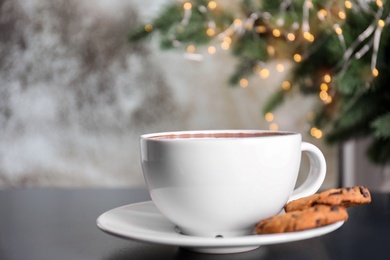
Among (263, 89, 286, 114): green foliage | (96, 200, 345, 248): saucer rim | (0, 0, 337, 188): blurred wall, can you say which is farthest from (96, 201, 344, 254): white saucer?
(0, 0, 337, 188): blurred wall

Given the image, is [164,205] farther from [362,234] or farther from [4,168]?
[4,168]

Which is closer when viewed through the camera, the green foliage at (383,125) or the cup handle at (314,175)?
the cup handle at (314,175)

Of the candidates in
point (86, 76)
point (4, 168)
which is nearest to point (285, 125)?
point (86, 76)

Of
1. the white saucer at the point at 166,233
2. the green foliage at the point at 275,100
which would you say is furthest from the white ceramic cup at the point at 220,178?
the green foliage at the point at 275,100

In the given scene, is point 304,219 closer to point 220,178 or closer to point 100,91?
point 220,178

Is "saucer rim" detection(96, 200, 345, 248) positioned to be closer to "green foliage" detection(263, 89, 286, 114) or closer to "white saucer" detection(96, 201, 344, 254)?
"white saucer" detection(96, 201, 344, 254)

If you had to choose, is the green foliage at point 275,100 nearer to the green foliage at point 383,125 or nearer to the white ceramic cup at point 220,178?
the green foliage at point 383,125

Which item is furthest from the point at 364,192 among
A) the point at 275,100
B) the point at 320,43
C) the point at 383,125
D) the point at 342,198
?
the point at 275,100
